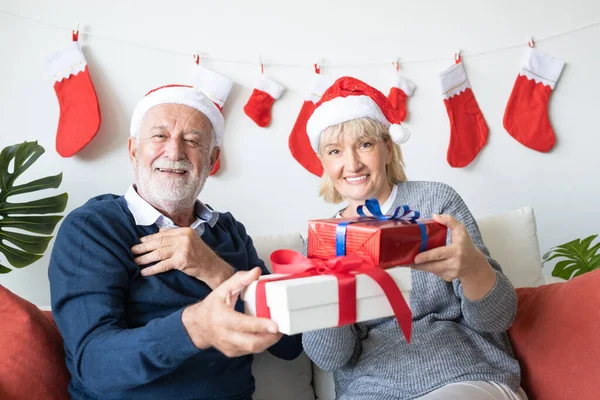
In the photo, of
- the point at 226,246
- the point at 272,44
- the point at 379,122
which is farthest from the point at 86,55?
the point at 379,122

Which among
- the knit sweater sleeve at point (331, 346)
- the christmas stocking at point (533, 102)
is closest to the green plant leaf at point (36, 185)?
the knit sweater sleeve at point (331, 346)

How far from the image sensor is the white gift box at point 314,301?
818mm

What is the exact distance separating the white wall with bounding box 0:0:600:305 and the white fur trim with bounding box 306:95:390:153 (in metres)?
0.79

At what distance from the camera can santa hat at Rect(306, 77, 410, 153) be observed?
1.57 meters

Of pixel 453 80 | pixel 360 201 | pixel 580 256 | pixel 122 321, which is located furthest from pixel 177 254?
pixel 453 80

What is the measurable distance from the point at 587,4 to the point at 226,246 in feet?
7.20

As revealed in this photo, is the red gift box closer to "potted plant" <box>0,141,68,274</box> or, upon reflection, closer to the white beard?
the white beard

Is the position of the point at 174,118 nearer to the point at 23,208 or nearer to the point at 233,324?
the point at 23,208

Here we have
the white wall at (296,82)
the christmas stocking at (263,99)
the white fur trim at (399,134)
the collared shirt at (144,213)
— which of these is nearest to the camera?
the collared shirt at (144,213)

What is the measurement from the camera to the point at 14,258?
178 centimetres

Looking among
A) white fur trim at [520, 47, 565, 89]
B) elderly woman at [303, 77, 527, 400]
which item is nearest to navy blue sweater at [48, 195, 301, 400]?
elderly woman at [303, 77, 527, 400]

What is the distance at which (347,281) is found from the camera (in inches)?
34.3

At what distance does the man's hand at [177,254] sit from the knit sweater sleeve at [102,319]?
5 cm

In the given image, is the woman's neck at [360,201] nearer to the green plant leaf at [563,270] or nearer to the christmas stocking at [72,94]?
the green plant leaf at [563,270]
